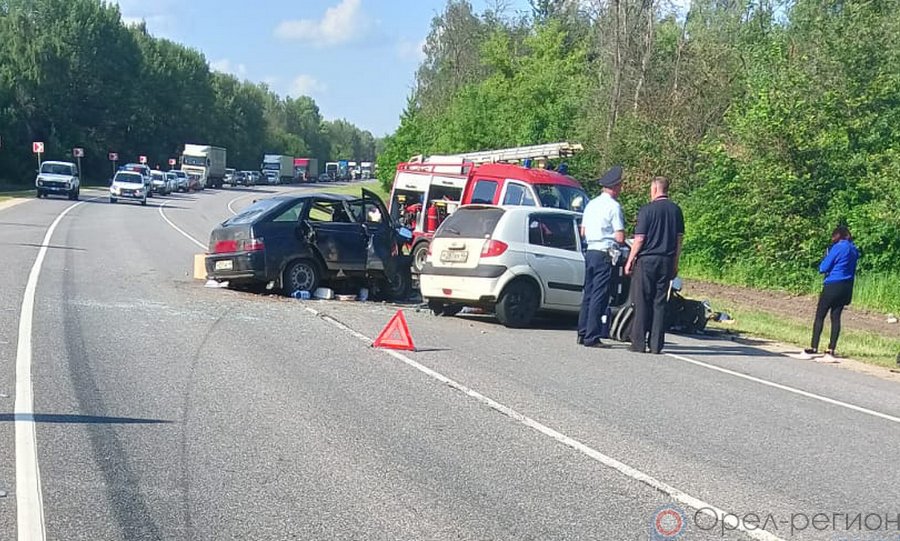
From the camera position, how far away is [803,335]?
52.2 ft

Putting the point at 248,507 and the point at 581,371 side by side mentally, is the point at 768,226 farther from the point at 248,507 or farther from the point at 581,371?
the point at 248,507

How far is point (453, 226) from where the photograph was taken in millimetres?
14367

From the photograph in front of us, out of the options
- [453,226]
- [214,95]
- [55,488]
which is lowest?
[55,488]

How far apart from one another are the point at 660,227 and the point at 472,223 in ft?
11.1

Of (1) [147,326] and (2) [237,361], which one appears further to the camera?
(1) [147,326]

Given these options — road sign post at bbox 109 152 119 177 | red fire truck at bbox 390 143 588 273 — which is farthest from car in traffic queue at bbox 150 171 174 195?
red fire truck at bbox 390 143 588 273

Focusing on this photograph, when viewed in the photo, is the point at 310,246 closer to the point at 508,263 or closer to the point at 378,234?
the point at 378,234

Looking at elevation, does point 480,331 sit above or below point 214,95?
below

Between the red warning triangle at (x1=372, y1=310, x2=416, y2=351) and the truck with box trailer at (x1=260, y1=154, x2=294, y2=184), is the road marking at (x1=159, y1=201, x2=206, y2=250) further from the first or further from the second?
the truck with box trailer at (x1=260, y1=154, x2=294, y2=184)

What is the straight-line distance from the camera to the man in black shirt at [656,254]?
1149cm

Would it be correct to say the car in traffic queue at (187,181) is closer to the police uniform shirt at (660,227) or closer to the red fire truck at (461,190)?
the red fire truck at (461,190)

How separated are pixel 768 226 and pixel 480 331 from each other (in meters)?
12.9

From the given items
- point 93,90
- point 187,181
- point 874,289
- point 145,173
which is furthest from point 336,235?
point 93,90

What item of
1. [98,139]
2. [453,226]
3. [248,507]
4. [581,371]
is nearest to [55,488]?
[248,507]
